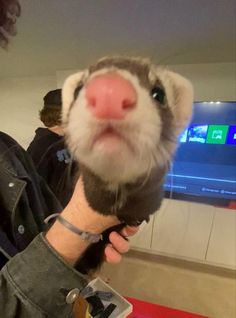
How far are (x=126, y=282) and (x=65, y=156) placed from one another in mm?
1170

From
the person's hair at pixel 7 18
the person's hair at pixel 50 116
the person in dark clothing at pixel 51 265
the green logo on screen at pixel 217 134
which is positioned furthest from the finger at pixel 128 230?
the green logo on screen at pixel 217 134

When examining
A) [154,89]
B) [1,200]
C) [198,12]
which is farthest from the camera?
[198,12]

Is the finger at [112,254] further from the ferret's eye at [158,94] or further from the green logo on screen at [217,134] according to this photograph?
the green logo on screen at [217,134]

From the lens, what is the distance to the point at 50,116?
1.47ft

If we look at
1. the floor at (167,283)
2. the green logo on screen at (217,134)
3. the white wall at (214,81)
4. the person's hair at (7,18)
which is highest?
the person's hair at (7,18)

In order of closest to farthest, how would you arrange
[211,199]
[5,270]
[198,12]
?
[5,270]
[198,12]
[211,199]

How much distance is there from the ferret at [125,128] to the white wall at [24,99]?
6cm

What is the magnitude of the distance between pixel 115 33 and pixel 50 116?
1.72 feet

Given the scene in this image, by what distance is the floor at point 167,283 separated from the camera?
134cm

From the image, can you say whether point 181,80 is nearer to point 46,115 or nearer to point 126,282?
point 46,115

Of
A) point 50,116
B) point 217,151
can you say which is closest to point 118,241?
point 50,116

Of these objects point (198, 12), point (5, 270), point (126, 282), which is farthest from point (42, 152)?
point (126, 282)

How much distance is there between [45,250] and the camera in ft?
1.48

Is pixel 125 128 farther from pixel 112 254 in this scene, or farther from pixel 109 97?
pixel 112 254
